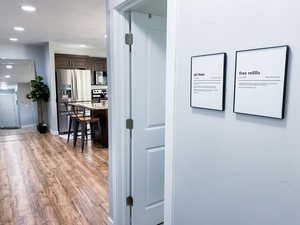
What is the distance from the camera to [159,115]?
6.94 ft

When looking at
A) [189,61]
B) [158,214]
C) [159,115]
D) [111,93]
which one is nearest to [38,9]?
[111,93]

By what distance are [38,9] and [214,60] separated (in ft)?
10.5

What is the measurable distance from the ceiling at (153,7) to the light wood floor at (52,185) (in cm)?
211

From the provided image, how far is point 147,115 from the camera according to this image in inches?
80.5

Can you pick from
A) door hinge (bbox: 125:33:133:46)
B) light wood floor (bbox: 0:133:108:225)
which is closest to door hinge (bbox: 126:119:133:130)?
door hinge (bbox: 125:33:133:46)

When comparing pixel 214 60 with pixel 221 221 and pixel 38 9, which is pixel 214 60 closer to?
pixel 221 221

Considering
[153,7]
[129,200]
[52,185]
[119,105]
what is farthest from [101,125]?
[153,7]

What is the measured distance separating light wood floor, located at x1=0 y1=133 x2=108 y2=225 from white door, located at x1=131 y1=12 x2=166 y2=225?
0.57 metres

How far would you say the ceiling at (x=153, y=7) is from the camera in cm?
167

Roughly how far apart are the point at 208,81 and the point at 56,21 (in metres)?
3.73

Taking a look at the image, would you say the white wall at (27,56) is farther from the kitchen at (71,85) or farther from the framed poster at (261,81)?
the framed poster at (261,81)

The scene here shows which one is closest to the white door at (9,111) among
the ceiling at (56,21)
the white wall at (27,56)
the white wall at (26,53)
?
the white wall at (27,56)

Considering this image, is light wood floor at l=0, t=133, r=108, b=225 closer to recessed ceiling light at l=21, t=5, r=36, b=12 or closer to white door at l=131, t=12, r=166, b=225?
white door at l=131, t=12, r=166, b=225

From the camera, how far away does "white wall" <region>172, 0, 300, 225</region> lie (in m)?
0.76
